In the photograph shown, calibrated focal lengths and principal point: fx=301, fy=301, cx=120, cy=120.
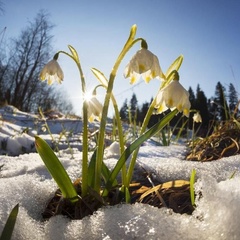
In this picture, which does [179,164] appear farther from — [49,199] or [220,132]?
[220,132]

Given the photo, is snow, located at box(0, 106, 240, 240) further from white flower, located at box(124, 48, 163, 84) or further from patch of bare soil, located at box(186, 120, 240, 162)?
patch of bare soil, located at box(186, 120, 240, 162)

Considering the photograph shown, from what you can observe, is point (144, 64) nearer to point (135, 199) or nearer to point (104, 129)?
point (104, 129)

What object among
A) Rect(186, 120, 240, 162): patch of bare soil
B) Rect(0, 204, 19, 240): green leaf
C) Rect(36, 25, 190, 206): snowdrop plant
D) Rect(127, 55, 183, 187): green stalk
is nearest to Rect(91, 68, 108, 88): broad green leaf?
Rect(36, 25, 190, 206): snowdrop plant

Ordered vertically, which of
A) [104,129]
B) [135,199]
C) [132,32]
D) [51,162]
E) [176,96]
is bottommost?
[135,199]

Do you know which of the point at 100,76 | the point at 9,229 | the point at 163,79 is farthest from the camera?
the point at 100,76

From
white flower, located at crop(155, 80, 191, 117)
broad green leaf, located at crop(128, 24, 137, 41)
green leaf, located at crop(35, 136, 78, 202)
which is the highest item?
broad green leaf, located at crop(128, 24, 137, 41)

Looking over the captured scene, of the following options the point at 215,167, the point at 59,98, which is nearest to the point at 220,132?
the point at 215,167

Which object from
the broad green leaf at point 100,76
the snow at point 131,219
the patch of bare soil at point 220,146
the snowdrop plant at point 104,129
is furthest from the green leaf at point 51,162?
the patch of bare soil at point 220,146

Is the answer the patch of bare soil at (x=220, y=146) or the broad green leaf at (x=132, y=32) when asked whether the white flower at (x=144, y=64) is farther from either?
the patch of bare soil at (x=220, y=146)

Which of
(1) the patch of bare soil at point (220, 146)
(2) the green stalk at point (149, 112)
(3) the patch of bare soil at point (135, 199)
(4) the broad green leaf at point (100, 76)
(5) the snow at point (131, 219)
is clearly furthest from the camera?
(1) the patch of bare soil at point (220, 146)

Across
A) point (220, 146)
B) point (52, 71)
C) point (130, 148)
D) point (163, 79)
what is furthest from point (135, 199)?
point (220, 146)

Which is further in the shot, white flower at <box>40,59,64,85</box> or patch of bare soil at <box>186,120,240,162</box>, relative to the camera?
patch of bare soil at <box>186,120,240,162</box>
